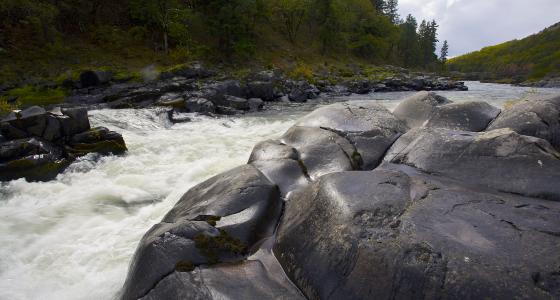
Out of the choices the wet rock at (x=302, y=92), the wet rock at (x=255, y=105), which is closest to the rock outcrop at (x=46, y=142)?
the wet rock at (x=255, y=105)

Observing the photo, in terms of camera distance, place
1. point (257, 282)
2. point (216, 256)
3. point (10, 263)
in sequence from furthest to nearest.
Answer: point (10, 263), point (216, 256), point (257, 282)

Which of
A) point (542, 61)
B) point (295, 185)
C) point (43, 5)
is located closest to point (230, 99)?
point (295, 185)

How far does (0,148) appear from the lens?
11070mm

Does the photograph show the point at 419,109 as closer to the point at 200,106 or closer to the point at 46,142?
the point at 46,142

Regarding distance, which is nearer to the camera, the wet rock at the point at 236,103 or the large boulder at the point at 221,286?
the large boulder at the point at 221,286

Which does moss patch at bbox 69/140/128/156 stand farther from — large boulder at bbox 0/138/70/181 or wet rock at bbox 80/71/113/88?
wet rock at bbox 80/71/113/88

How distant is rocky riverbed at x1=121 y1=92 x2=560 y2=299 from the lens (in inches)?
149

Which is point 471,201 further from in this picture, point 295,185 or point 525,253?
point 295,185

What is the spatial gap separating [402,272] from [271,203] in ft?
9.11

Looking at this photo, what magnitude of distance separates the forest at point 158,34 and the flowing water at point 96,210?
79.3ft

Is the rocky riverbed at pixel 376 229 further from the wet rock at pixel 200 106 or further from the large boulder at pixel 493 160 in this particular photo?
the wet rock at pixel 200 106

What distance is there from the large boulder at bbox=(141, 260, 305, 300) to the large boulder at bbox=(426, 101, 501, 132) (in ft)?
21.2

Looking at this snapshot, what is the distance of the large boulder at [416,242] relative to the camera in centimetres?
364

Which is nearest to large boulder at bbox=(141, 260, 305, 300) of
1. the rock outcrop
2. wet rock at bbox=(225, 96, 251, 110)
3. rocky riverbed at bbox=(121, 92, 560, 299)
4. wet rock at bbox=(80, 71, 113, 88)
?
rocky riverbed at bbox=(121, 92, 560, 299)
